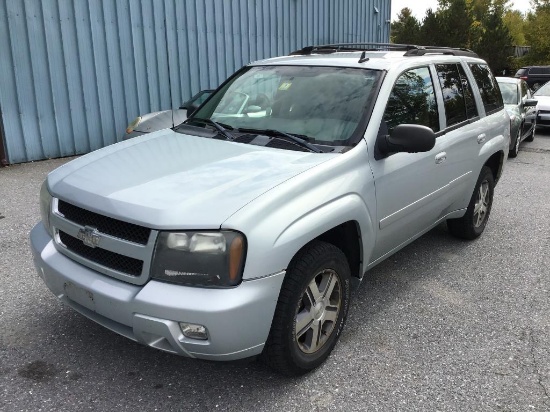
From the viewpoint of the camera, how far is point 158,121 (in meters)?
8.24

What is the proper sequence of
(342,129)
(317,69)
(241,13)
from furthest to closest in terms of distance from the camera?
(241,13) → (317,69) → (342,129)

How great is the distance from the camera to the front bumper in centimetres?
230

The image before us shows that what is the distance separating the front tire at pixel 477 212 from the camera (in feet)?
16.0

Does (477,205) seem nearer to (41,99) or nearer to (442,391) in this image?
(442,391)

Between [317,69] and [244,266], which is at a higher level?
[317,69]

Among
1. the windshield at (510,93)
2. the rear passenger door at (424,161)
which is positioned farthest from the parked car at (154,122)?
the windshield at (510,93)

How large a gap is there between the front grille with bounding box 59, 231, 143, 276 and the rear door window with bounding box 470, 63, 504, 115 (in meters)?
3.74

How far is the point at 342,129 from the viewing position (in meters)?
3.24

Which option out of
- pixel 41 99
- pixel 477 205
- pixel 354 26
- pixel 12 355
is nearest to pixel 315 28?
pixel 354 26

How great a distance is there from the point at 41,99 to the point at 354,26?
1031 cm

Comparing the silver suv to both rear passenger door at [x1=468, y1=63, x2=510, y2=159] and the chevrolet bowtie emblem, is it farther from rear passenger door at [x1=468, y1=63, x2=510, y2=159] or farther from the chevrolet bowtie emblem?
rear passenger door at [x1=468, y1=63, x2=510, y2=159]

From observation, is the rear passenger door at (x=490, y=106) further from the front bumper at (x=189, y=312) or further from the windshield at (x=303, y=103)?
the front bumper at (x=189, y=312)

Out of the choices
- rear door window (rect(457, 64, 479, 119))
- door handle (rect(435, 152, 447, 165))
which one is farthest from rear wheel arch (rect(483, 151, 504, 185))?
door handle (rect(435, 152, 447, 165))

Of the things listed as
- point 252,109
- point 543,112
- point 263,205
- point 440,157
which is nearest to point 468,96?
point 440,157
